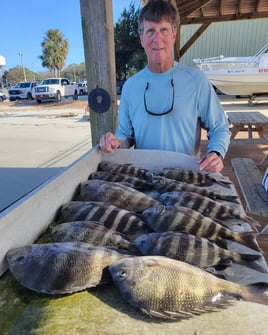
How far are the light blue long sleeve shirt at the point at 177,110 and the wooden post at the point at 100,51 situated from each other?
33cm

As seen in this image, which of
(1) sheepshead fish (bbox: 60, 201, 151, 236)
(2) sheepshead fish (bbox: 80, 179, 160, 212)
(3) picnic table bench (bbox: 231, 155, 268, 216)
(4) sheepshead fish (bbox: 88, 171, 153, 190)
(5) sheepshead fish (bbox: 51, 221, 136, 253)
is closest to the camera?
(5) sheepshead fish (bbox: 51, 221, 136, 253)

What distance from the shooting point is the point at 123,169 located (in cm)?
196

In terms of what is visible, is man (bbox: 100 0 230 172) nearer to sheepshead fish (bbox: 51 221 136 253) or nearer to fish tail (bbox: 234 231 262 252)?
fish tail (bbox: 234 231 262 252)

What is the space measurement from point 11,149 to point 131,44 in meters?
26.4

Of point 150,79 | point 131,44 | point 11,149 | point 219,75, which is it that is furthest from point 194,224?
point 131,44

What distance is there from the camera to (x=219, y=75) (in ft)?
49.5

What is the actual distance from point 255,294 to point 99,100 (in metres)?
1.94

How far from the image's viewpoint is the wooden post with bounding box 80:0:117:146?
2238 millimetres

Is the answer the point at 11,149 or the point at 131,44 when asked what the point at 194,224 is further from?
the point at 131,44

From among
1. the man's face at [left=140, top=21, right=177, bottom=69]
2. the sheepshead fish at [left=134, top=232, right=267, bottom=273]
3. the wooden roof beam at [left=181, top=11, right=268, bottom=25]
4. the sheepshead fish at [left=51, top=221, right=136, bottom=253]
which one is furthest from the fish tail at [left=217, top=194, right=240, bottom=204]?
the wooden roof beam at [left=181, top=11, right=268, bottom=25]

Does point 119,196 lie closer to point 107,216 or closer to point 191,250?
point 107,216

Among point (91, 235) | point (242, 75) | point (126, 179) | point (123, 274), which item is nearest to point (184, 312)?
point (123, 274)

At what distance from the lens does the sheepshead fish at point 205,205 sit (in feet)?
4.43

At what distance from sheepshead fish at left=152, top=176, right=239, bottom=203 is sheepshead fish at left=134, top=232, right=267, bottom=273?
0.51 meters
